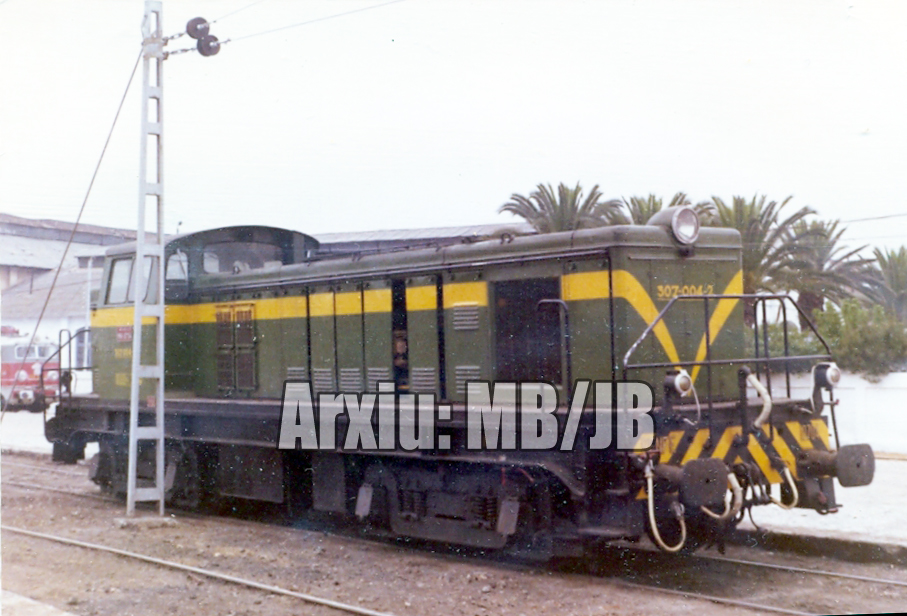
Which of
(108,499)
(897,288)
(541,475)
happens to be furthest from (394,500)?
(897,288)

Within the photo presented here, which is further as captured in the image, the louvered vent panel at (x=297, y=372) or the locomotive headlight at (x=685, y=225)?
the louvered vent panel at (x=297, y=372)

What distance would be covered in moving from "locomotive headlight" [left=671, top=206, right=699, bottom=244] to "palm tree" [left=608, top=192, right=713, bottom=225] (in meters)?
6.93

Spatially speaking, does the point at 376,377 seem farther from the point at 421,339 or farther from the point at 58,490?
the point at 58,490

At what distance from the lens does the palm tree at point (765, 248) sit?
12305 mm

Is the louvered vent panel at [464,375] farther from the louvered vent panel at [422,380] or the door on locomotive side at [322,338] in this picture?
the door on locomotive side at [322,338]

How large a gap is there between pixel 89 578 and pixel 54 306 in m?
17.5

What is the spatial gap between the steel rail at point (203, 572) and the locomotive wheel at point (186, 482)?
59.6 inches

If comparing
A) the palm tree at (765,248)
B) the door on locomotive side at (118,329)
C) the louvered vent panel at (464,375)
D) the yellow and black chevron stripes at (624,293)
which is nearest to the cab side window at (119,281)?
the door on locomotive side at (118,329)

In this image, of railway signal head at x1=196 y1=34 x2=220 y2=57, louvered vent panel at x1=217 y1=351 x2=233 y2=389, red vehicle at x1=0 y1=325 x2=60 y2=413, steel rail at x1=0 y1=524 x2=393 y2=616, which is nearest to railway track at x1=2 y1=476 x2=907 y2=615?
steel rail at x1=0 y1=524 x2=393 y2=616

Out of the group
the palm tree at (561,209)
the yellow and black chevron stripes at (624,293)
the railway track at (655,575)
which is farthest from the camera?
the palm tree at (561,209)

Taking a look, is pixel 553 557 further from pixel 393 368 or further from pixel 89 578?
pixel 89 578

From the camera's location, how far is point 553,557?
20.4ft

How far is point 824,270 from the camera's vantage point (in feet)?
40.7

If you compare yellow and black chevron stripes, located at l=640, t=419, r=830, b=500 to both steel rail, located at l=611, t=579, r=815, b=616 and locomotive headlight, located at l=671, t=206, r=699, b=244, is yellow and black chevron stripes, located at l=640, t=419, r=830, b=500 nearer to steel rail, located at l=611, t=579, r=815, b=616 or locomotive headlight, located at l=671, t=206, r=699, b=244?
steel rail, located at l=611, t=579, r=815, b=616
